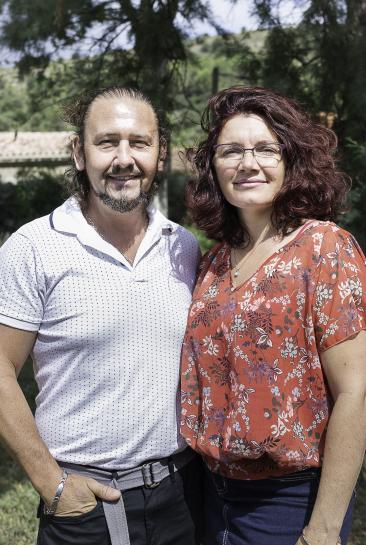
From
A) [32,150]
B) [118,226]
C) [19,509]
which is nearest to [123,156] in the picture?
[118,226]

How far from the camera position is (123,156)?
6.43 feet

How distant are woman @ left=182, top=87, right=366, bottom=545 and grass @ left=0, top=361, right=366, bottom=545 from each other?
5.50 ft

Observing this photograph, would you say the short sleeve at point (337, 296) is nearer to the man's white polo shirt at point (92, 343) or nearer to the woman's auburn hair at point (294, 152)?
the woman's auburn hair at point (294, 152)

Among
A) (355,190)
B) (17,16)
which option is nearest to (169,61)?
(17,16)

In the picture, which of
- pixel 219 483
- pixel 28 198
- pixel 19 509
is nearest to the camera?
pixel 219 483

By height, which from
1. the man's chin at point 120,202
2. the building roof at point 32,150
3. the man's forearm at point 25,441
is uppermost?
the building roof at point 32,150

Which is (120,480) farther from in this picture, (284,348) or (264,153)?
(264,153)

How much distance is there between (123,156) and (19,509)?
2.39 m

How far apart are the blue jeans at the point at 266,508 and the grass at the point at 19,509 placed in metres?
1.75

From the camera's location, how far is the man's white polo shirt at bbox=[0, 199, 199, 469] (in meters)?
1.86

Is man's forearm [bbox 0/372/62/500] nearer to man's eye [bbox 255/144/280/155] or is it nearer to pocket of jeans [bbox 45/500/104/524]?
pocket of jeans [bbox 45/500/104/524]

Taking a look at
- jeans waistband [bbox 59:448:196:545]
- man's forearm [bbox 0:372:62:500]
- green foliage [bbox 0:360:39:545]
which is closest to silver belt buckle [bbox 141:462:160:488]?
jeans waistband [bbox 59:448:196:545]

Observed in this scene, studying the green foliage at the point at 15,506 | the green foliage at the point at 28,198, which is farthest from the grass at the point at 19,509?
the green foliage at the point at 28,198

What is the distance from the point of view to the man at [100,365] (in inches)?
72.7
